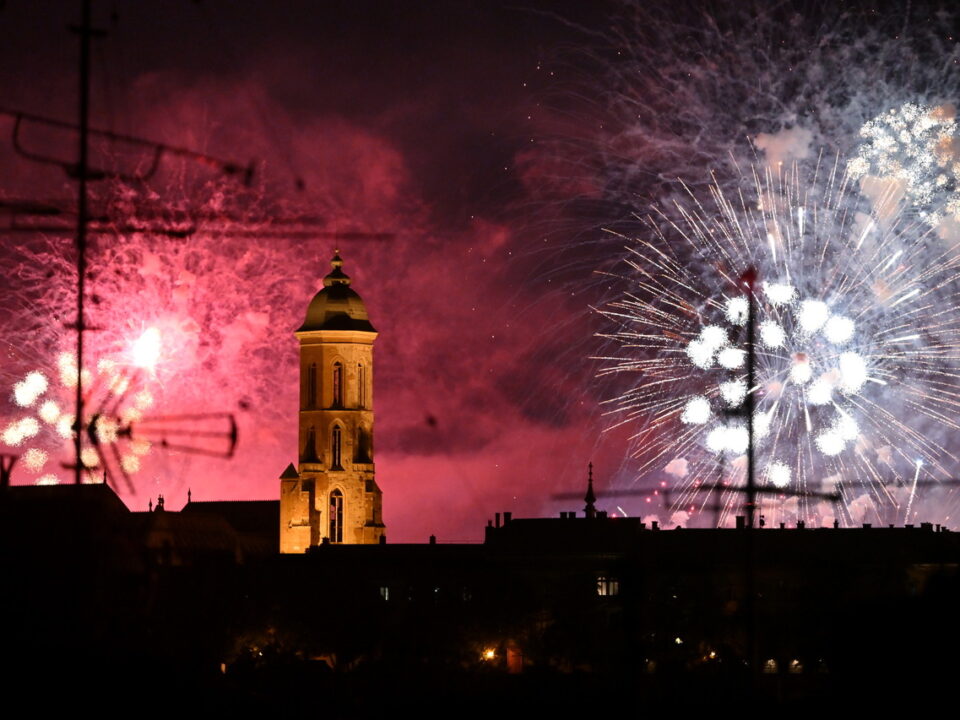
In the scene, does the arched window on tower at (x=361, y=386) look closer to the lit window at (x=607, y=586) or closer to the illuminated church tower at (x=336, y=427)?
the illuminated church tower at (x=336, y=427)

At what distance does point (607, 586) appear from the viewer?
110 m

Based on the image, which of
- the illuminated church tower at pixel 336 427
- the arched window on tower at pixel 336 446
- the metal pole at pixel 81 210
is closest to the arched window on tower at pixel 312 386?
the illuminated church tower at pixel 336 427

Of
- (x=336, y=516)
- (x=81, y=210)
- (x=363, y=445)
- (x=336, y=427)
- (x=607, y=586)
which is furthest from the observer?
(x=363, y=445)

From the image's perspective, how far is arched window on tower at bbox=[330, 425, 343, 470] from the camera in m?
127

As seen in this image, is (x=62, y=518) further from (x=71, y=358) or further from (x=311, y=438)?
(x=311, y=438)

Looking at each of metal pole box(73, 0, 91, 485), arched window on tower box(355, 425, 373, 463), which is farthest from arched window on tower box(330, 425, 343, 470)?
metal pole box(73, 0, 91, 485)

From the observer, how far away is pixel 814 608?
94000mm

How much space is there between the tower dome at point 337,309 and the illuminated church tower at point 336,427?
54 millimetres

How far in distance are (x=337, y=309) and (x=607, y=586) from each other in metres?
25.3

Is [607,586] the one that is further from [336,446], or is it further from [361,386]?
[361,386]

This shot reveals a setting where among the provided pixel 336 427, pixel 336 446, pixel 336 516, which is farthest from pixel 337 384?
pixel 336 516

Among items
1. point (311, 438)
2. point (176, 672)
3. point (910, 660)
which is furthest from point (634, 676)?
point (311, 438)

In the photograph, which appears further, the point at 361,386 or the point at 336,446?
the point at 361,386

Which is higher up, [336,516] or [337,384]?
[337,384]
